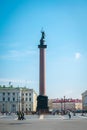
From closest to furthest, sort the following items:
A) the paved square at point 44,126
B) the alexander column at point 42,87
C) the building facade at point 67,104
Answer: the paved square at point 44,126, the alexander column at point 42,87, the building facade at point 67,104

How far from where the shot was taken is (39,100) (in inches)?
2409

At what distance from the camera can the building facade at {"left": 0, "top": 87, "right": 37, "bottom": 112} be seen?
119875 millimetres

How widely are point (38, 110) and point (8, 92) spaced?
62.2 metres

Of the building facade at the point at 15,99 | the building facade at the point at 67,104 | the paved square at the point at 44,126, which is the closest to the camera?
the paved square at the point at 44,126

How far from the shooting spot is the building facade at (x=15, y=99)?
4719 inches

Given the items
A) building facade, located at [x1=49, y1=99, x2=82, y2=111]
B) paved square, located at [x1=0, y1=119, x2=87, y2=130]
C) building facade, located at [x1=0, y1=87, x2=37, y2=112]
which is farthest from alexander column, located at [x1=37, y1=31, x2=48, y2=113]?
building facade, located at [x1=49, y1=99, x2=82, y2=111]

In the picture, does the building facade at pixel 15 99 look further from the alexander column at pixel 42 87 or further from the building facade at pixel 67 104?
the alexander column at pixel 42 87

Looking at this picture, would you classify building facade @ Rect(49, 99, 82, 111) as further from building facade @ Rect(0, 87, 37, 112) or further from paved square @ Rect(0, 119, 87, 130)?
paved square @ Rect(0, 119, 87, 130)

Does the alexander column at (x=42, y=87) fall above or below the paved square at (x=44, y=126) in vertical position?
above

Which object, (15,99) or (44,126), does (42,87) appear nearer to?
(44,126)

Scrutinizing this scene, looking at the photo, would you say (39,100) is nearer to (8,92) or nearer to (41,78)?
(41,78)

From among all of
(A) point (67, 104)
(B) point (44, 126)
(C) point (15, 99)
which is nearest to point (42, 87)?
(B) point (44, 126)

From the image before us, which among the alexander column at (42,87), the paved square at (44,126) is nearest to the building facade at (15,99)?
the alexander column at (42,87)

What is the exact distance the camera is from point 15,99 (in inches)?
4796
